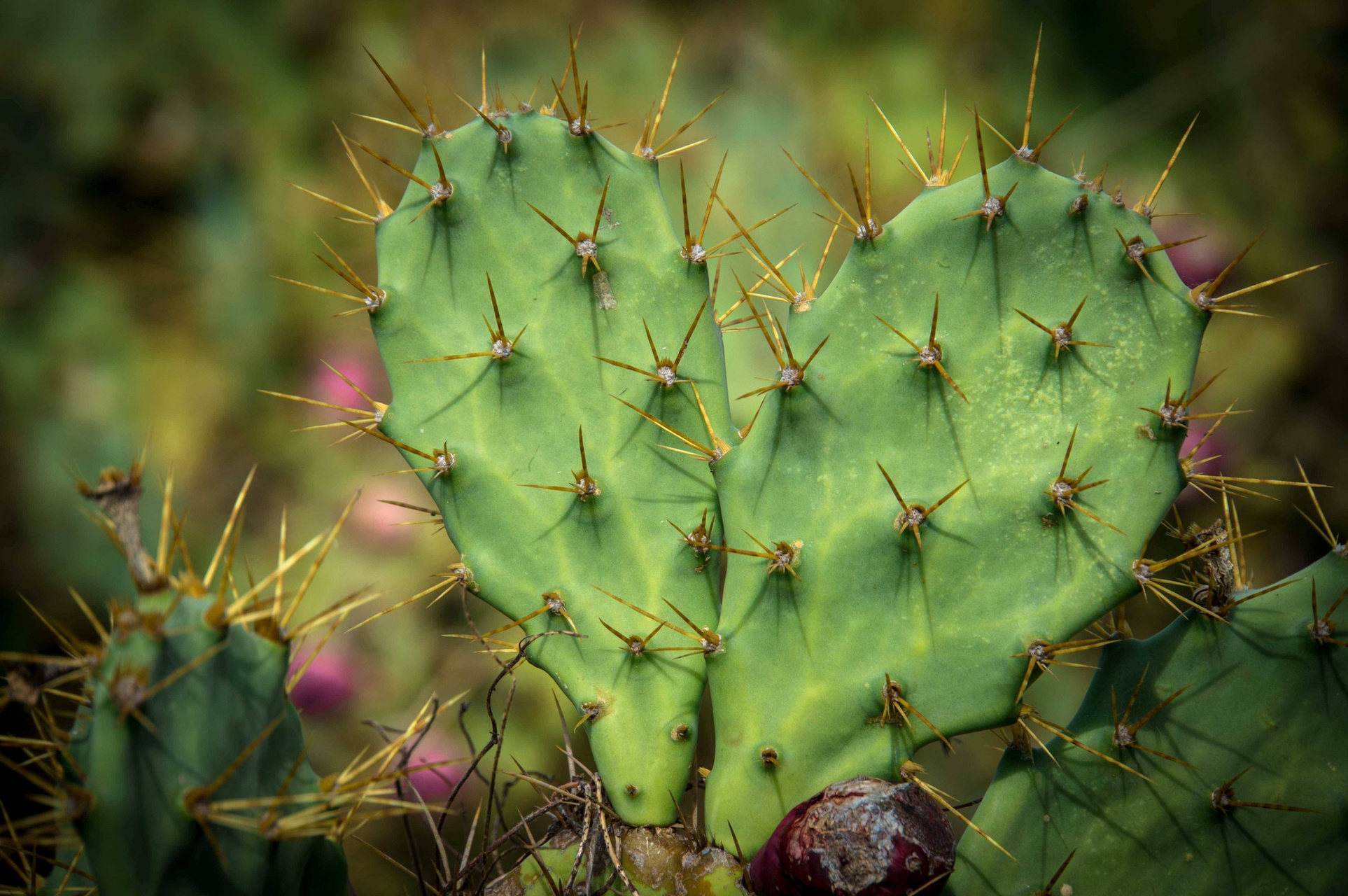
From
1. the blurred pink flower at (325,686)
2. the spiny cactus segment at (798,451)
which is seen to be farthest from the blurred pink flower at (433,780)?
the spiny cactus segment at (798,451)

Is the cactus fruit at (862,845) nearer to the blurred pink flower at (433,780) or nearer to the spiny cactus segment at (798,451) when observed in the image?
the spiny cactus segment at (798,451)

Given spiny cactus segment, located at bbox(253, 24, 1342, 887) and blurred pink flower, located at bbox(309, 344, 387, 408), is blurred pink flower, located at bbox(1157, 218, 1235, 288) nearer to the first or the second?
spiny cactus segment, located at bbox(253, 24, 1342, 887)

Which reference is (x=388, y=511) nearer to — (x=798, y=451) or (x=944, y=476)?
(x=798, y=451)

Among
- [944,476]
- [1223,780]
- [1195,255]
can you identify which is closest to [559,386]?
[944,476]

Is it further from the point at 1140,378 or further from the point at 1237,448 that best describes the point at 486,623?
the point at 1237,448

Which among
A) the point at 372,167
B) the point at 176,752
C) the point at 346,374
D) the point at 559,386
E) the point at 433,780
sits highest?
the point at 559,386

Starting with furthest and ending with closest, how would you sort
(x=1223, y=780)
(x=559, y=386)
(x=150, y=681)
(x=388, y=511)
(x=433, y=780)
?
(x=388, y=511), (x=433, y=780), (x=559, y=386), (x=1223, y=780), (x=150, y=681)

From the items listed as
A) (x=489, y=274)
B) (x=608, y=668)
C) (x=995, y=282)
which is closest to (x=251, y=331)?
(x=489, y=274)

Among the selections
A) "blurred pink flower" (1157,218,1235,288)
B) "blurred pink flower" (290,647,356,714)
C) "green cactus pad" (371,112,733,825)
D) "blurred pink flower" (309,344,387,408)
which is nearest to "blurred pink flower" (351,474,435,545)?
"blurred pink flower" (309,344,387,408)
